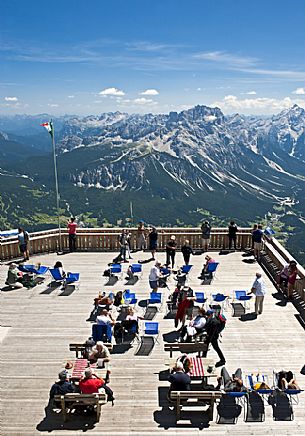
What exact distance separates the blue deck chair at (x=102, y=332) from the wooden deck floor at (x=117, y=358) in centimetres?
74

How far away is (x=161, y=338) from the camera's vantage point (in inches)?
554

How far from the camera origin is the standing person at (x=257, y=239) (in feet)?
68.5

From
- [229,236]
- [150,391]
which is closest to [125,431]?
[150,391]

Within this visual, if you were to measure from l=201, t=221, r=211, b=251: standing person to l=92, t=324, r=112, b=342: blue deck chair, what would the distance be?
988 cm

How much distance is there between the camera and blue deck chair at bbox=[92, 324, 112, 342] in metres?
13.3

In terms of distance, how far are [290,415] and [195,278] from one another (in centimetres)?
895

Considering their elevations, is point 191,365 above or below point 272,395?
above

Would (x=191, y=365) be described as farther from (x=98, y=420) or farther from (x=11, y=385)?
(x=11, y=385)

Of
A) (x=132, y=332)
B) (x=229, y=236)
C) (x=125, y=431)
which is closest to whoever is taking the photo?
(x=125, y=431)

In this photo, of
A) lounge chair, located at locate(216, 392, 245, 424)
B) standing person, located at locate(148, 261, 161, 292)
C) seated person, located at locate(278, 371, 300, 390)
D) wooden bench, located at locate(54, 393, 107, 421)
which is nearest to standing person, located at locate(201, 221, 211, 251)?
standing person, located at locate(148, 261, 161, 292)

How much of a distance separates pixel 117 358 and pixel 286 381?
4.94 metres

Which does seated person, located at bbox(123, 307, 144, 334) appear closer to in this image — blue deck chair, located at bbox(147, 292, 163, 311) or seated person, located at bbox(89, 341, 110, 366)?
seated person, located at bbox(89, 341, 110, 366)

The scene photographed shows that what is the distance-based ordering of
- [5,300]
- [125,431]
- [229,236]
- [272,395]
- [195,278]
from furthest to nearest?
1. [229,236]
2. [195,278]
3. [5,300]
4. [272,395]
5. [125,431]

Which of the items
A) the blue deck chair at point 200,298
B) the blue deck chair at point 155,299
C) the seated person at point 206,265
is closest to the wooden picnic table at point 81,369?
the blue deck chair at point 155,299
